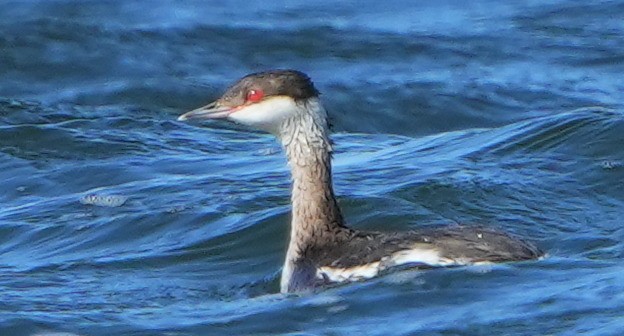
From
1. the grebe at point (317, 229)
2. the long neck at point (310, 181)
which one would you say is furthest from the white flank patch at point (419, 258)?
the long neck at point (310, 181)

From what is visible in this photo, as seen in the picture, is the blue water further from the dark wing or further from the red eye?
the red eye

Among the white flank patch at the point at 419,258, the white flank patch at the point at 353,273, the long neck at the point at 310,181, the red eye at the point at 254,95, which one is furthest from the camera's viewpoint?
the long neck at the point at 310,181

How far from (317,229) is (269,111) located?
2.27 ft

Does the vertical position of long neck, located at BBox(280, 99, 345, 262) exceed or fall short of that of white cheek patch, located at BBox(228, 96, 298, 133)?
it falls short

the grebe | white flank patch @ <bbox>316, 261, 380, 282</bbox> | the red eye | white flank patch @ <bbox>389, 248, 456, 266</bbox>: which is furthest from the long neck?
white flank patch @ <bbox>389, 248, 456, 266</bbox>

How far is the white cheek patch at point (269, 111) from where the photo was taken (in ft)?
32.6

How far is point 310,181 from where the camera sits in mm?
10242

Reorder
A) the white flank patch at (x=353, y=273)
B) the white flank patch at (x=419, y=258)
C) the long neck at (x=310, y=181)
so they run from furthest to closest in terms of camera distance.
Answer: the long neck at (x=310, y=181) < the white flank patch at (x=353, y=273) < the white flank patch at (x=419, y=258)

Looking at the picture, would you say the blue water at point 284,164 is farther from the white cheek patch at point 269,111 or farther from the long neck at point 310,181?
the white cheek patch at point 269,111

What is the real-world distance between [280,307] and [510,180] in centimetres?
364

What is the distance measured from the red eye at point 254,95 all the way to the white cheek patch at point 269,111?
0.02m

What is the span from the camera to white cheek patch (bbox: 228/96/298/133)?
993 cm

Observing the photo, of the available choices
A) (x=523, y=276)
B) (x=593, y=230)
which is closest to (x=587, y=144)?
(x=593, y=230)

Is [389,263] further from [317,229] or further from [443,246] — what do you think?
[317,229]
